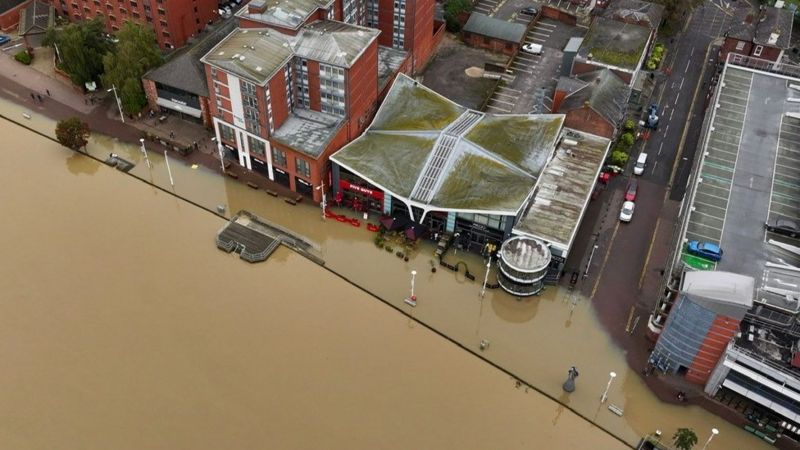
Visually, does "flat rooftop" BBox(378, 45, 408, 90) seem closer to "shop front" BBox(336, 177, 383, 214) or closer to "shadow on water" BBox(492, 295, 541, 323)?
"shop front" BBox(336, 177, 383, 214)

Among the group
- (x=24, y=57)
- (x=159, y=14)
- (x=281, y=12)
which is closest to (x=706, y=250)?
(x=281, y=12)

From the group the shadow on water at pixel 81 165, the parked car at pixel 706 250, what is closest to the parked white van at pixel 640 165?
the parked car at pixel 706 250

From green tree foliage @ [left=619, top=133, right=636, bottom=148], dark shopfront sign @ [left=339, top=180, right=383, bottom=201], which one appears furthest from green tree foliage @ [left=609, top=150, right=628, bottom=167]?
dark shopfront sign @ [left=339, top=180, right=383, bottom=201]

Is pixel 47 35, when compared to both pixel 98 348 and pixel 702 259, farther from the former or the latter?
pixel 702 259

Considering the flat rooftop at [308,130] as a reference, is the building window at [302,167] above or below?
below

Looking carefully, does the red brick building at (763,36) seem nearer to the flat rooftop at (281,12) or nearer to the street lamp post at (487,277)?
the street lamp post at (487,277)

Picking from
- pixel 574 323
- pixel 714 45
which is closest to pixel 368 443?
pixel 574 323

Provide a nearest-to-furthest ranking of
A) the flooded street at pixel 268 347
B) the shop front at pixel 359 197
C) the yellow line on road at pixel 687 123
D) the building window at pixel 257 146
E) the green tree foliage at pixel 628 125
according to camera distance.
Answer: the flooded street at pixel 268 347, the shop front at pixel 359 197, the building window at pixel 257 146, the yellow line on road at pixel 687 123, the green tree foliage at pixel 628 125

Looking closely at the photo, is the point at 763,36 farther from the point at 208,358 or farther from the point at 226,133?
the point at 208,358
